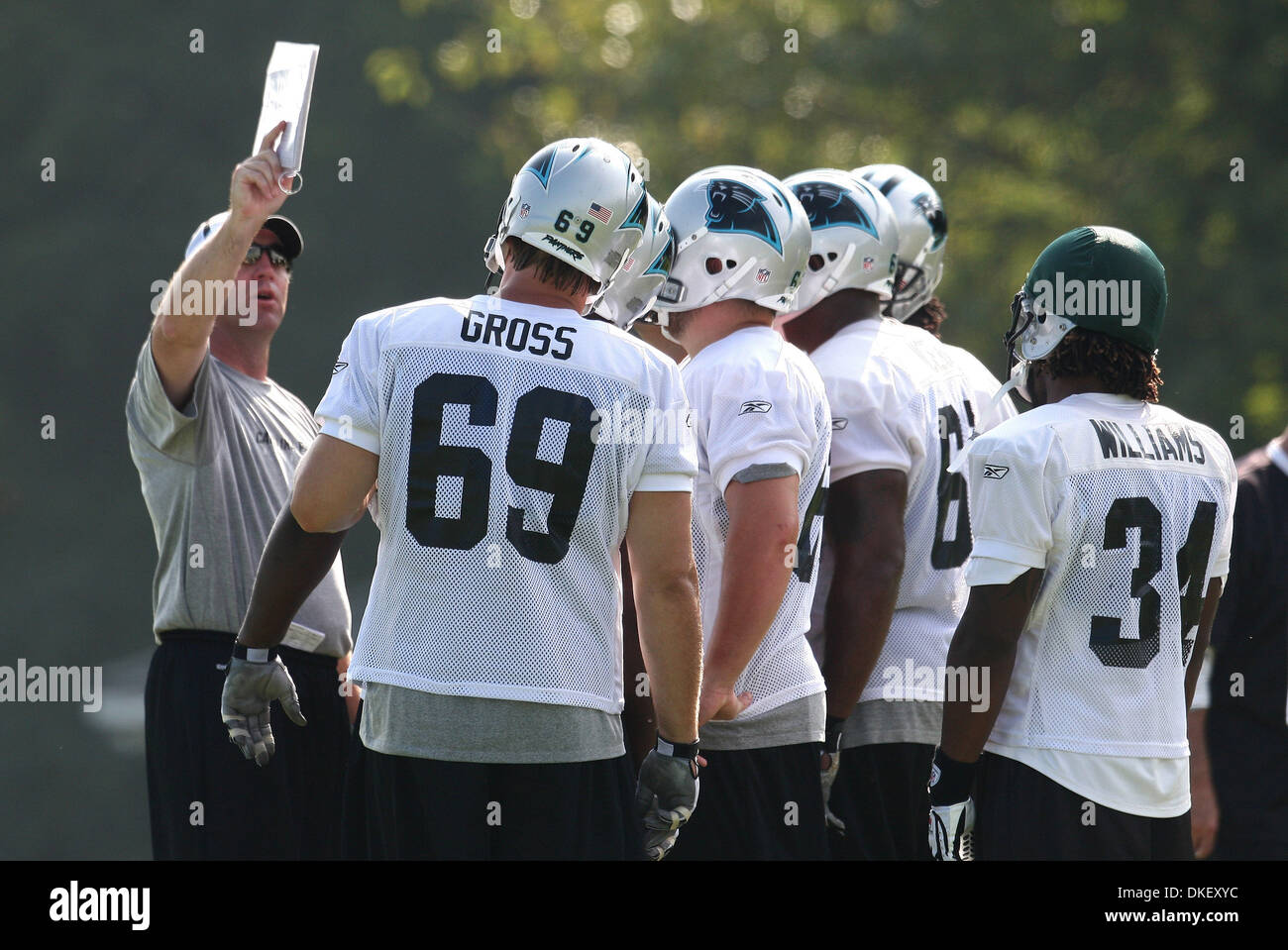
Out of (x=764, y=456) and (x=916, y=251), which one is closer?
(x=764, y=456)

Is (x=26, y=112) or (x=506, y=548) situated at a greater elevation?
(x=26, y=112)

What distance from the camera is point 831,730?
488 centimetres

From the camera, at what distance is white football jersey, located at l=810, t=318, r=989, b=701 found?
495 cm

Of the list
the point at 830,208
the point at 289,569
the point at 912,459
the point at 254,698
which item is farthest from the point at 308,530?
the point at 830,208

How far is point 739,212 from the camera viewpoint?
4852 millimetres

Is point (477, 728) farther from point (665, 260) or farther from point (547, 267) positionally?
point (665, 260)

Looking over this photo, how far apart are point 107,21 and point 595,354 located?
84.4ft

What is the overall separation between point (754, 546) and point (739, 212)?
1164 mm

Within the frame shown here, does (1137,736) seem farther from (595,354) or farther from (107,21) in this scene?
(107,21)

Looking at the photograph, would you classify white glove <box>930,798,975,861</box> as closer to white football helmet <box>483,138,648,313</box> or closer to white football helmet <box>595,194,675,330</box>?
white football helmet <box>483,138,648,313</box>

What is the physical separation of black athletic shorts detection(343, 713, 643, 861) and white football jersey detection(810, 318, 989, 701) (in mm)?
1467

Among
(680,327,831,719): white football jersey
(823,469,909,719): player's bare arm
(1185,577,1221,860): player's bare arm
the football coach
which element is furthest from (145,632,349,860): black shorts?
(1185,577,1221,860): player's bare arm
